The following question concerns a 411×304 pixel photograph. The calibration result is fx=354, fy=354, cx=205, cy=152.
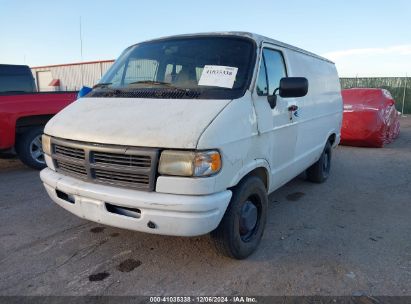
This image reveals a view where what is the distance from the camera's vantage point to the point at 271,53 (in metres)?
3.80

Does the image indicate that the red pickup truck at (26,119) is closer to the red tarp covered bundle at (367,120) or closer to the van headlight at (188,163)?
the van headlight at (188,163)

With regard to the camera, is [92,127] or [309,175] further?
A: [309,175]

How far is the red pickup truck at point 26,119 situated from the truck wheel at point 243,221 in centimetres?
468

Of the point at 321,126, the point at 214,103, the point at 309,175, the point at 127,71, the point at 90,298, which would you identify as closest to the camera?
the point at 90,298

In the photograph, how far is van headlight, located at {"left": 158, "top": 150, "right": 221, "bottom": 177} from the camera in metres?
2.58

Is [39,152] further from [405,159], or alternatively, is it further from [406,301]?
[405,159]

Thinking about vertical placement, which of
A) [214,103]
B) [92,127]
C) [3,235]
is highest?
[214,103]

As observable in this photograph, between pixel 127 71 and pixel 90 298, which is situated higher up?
pixel 127 71

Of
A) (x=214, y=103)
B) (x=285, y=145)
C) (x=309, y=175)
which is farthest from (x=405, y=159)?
(x=214, y=103)

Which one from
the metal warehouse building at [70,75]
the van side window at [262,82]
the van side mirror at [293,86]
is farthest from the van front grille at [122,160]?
the metal warehouse building at [70,75]

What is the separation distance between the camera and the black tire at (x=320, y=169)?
5871 millimetres

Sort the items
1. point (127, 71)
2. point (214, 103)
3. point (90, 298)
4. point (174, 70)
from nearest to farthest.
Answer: point (90, 298) → point (214, 103) → point (174, 70) → point (127, 71)

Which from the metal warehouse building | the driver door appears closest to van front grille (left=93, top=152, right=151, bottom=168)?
the driver door

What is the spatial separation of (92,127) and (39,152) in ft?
14.0
